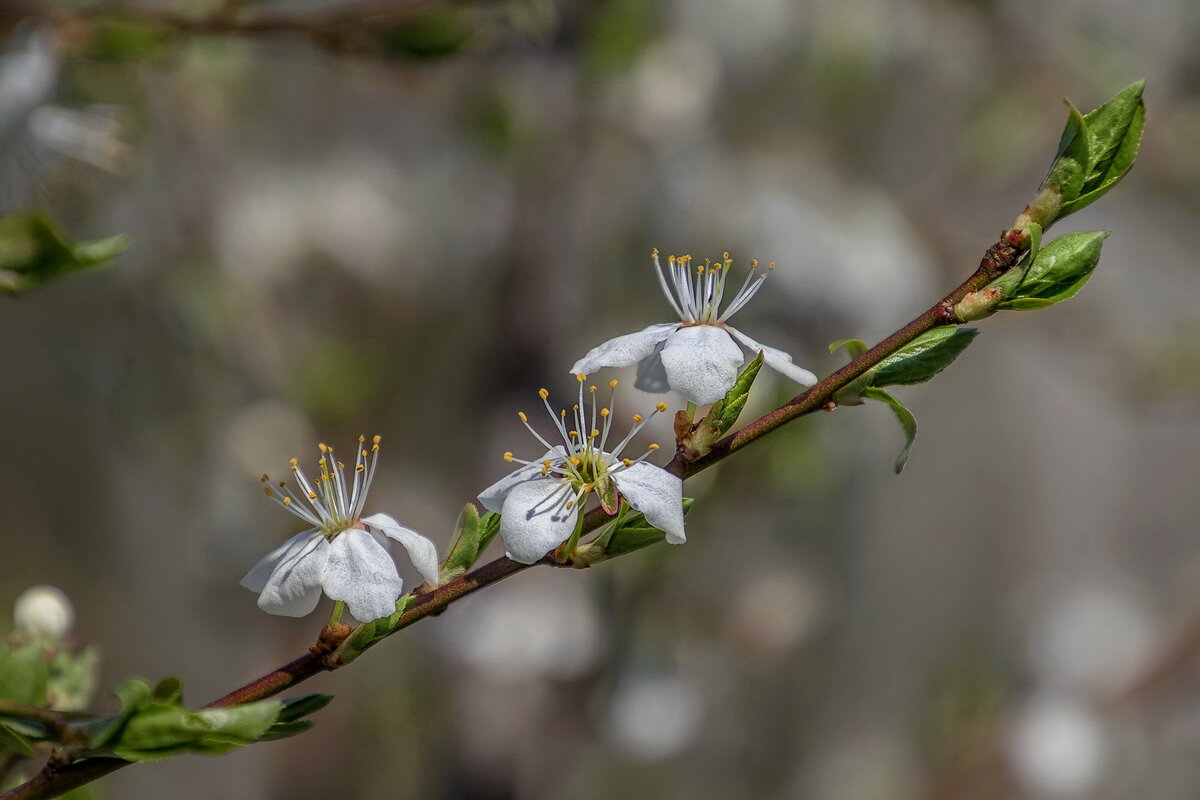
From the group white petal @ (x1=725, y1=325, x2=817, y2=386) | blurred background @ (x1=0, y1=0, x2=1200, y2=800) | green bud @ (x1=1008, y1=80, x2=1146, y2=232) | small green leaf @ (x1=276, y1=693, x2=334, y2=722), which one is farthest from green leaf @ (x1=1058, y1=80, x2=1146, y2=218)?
blurred background @ (x1=0, y1=0, x2=1200, y2=800)

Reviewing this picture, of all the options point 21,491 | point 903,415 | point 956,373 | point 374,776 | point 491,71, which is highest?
point 21,491

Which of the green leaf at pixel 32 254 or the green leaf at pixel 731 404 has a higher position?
the green leaf at pixel 32 254

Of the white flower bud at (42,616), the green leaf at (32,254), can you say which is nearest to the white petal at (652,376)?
the green leaf at (32,254)

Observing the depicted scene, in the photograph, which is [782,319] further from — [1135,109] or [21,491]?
[21,491]

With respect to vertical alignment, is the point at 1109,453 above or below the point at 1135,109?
above

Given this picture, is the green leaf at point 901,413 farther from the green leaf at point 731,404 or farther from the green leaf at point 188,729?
the green leaf at point 188,729

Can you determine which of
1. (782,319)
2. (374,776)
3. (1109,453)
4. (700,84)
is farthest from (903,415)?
(1109,453)

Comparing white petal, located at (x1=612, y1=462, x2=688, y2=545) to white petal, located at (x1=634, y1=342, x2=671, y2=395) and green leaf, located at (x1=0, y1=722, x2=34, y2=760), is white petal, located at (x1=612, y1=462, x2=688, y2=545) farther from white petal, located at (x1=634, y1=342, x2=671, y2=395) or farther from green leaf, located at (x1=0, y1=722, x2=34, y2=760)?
green leaf, located at (x1=0, y1=722, x2=34, y2=760)
